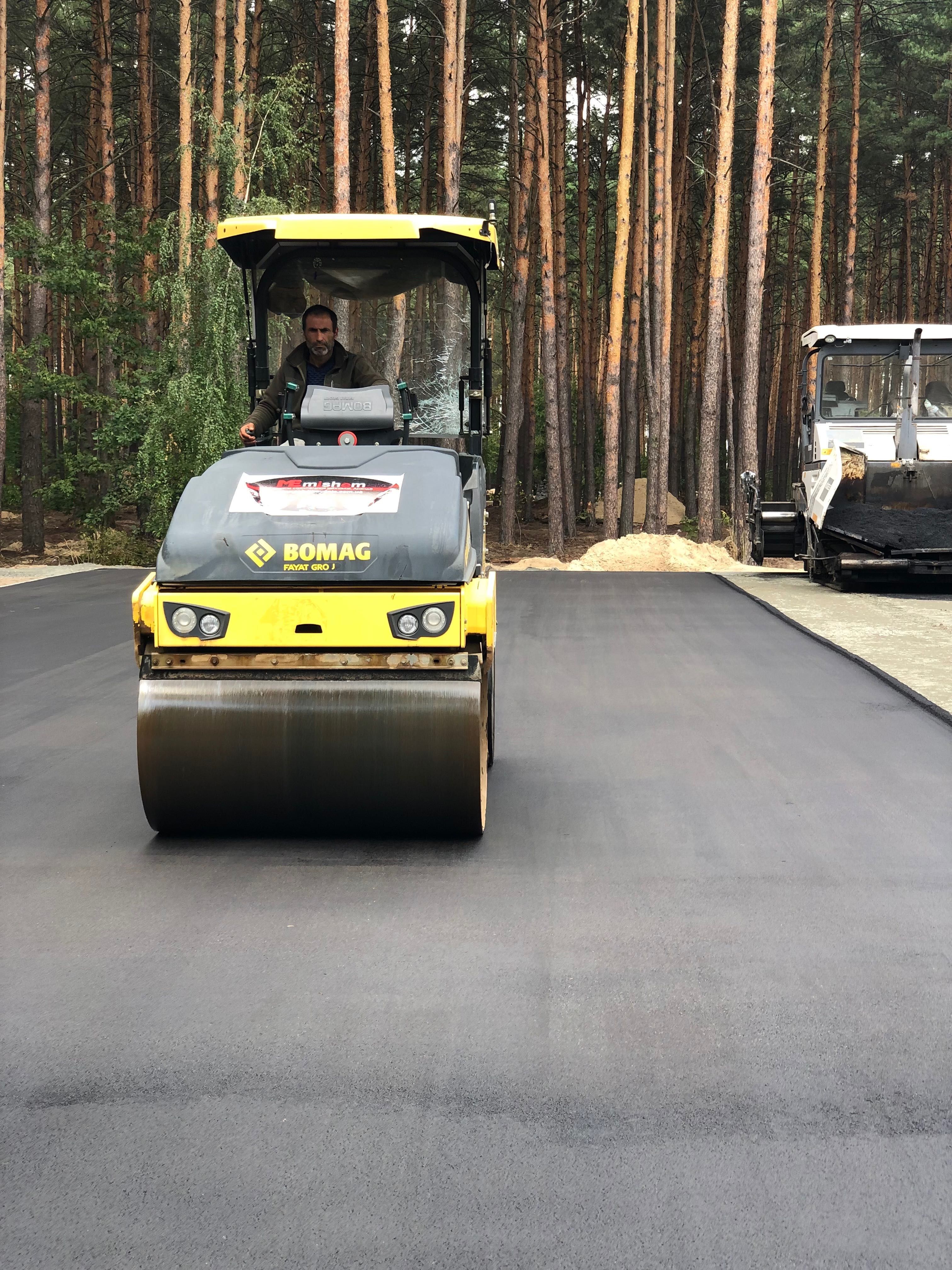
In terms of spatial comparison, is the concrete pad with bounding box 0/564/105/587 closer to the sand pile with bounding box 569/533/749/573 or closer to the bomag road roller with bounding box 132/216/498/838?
the sand pile with bounding box 569/533/749/573

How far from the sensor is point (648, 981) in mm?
4316

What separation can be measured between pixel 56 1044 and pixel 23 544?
77.6 ft

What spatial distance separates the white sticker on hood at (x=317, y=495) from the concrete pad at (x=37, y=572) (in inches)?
515

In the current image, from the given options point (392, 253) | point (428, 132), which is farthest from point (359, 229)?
point (428, 132)

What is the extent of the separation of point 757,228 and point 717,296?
1.62m

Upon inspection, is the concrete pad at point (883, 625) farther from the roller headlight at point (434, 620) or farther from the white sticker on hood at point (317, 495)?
the white sticker on hood at point (317, 495)

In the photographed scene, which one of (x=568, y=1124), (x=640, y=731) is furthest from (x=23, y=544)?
(x=568, y=1124)

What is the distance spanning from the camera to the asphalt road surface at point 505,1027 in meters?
2.97

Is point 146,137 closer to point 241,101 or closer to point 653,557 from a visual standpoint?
point 241,101

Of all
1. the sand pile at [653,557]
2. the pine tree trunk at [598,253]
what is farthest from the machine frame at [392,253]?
the pine tree trunk at [598,253]

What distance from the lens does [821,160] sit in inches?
1314

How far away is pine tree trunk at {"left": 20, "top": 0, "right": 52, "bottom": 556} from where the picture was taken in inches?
941

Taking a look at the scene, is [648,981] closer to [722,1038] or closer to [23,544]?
[722,1038]

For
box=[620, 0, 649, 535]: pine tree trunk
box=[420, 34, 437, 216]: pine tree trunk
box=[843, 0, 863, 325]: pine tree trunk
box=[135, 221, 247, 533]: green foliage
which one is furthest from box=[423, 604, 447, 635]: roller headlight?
box=[843, 0, 863, 325]: pine tree trunk
